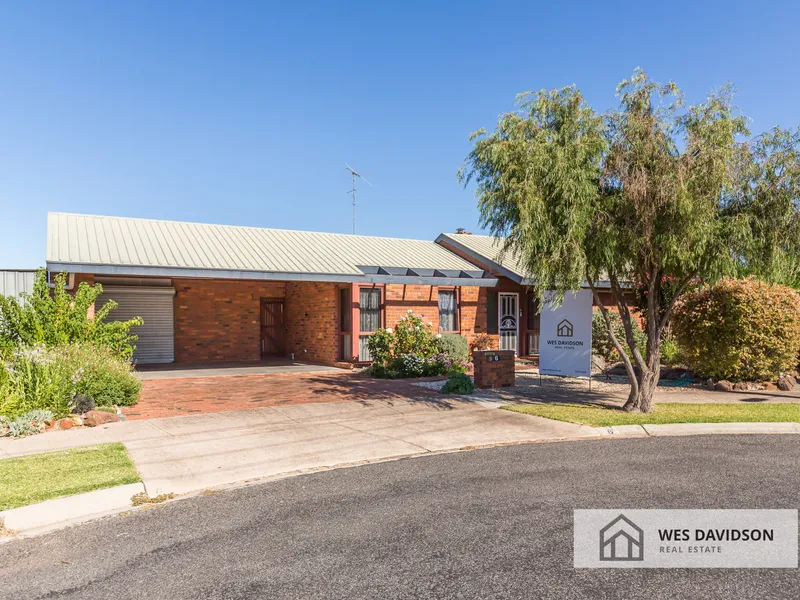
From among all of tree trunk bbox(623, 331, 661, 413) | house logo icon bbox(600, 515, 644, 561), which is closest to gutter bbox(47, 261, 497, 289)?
tree trunk bbox(623, 331, 661, 413)

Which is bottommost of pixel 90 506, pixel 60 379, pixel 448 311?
pixel 90 506

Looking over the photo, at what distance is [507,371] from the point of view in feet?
46.5

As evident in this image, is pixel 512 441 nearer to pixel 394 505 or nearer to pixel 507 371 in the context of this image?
pixel 394 505

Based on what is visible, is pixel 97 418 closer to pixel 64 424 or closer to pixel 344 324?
pixel 64 424

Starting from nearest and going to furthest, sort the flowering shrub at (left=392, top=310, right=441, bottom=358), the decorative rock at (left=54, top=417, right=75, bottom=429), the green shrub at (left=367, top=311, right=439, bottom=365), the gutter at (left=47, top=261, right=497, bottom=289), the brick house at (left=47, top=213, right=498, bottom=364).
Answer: the decorative rock at (left=54, top=417, right=75, bottom=429) → the gutter at (left=47, top=261, right=497, bottom=289) → the green shrub at (left=367, top=311, right=439, bottom=365) → the flowering shrub at (left=392, top=310, right=441, bottom=358) → the brick house at (left=47, top=213, right=498, bottom=364)

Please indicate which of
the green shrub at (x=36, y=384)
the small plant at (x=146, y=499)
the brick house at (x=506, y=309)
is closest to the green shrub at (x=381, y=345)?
the brick house at (x=506, y=309)

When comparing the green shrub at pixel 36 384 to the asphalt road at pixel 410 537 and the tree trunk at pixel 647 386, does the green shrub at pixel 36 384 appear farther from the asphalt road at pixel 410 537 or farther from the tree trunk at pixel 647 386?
the tree trunk at pixel 647 386

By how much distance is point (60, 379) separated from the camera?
33.2ft

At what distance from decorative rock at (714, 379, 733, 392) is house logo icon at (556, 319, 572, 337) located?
11.9 feet

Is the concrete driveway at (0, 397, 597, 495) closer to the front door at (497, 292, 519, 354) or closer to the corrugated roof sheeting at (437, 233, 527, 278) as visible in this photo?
the front door at (497, 292, 519, 354)

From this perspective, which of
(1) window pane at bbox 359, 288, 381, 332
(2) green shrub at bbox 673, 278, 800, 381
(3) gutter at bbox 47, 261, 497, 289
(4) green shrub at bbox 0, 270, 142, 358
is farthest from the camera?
(1) window pane at bbox 359, 288, 381, 332

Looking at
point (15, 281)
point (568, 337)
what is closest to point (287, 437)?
point (568, 337)

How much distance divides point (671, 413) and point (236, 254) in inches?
511

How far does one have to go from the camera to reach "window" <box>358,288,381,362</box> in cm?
1869
